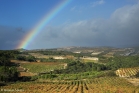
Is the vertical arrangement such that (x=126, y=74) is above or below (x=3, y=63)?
below

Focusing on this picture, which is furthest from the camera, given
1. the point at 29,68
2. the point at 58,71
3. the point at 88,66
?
the point at 88,66

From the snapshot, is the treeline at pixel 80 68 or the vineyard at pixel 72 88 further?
the treeline at pixel 80 68

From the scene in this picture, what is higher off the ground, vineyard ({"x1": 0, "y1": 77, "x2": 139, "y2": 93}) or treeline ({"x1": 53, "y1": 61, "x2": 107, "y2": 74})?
vineyard ({"x1": 0, "y1": 77, "x2": 139, "y2": 93})

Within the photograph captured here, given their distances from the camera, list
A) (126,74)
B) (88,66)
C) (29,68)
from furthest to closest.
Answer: (88,66) → (29,68) → (126,74)

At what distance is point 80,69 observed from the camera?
85.4m

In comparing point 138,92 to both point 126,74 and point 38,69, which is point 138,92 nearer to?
point 126,74

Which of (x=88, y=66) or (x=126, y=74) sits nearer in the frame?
(x=126, y=74)

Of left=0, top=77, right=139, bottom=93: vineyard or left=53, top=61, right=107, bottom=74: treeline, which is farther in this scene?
left=53, top=61, right=107, bottom=74: treeline

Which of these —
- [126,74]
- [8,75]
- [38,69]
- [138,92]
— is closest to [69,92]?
[138,92]

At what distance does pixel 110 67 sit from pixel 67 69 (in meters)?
19.9

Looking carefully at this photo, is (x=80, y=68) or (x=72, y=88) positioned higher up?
(x=72, y=88)

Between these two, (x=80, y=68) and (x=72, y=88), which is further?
(x=80, y=68)

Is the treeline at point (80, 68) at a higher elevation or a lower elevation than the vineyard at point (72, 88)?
lower

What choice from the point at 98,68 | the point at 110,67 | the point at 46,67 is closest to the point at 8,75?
the point at 46,67
